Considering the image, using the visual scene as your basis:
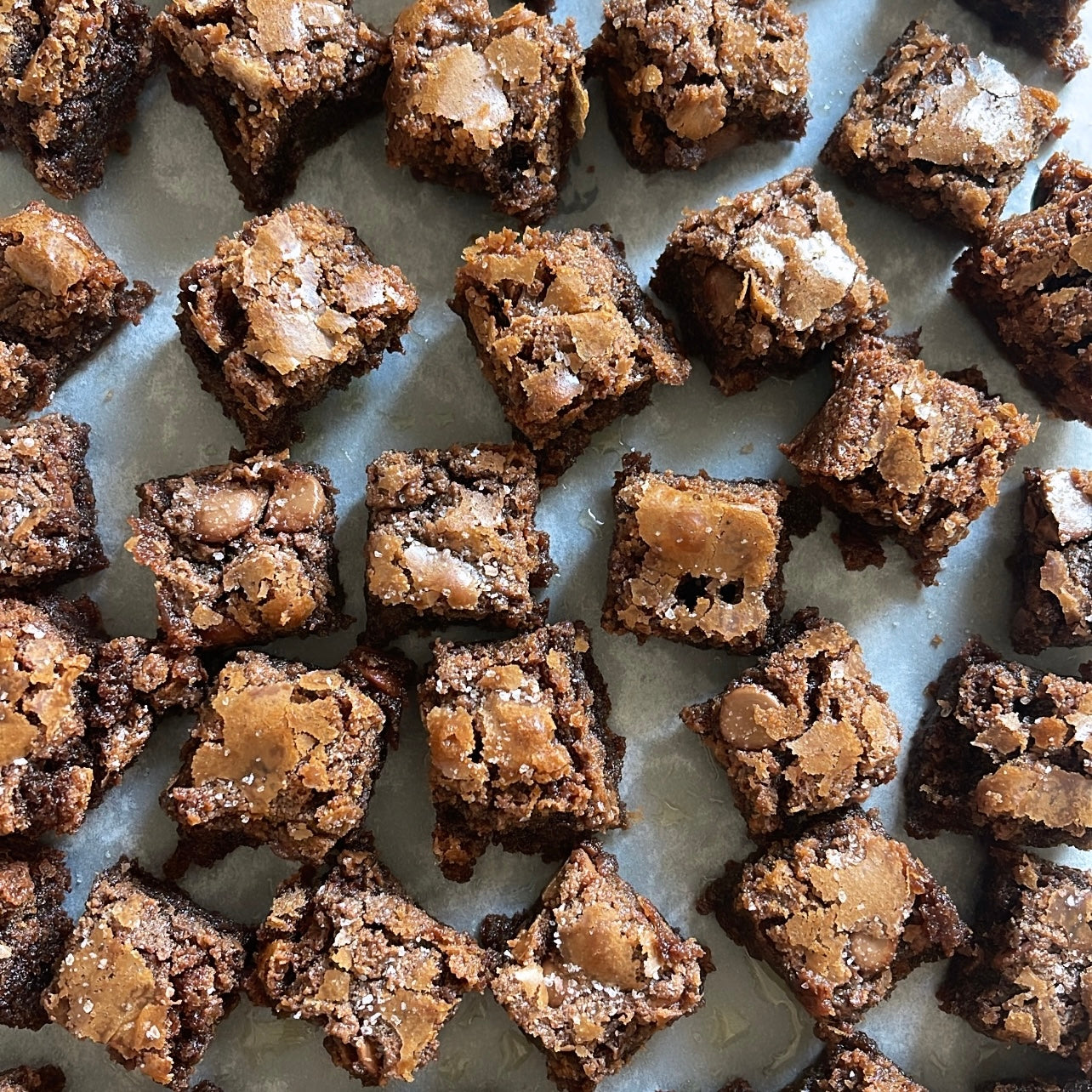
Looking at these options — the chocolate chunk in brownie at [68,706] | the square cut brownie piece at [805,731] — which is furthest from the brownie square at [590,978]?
the chocolate chunk in brownie at [68,706]

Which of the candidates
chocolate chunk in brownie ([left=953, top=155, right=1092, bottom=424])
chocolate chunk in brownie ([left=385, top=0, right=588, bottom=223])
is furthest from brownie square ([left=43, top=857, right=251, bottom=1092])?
chocolate chunk in brownie ([left=953, top=155, right=1092, bottom=424])

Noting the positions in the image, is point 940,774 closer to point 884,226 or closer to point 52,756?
point 884,226

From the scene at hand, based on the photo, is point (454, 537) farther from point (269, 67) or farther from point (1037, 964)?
point (1037, 964)

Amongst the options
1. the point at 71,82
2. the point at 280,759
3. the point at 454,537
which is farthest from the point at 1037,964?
the point at 71,82

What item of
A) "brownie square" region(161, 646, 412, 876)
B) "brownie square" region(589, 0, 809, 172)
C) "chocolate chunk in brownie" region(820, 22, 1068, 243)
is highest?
"brownie square" region(589, 0, 809, 172)

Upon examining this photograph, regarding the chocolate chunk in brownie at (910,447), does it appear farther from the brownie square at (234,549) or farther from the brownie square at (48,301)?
the brownie square at (48,301)

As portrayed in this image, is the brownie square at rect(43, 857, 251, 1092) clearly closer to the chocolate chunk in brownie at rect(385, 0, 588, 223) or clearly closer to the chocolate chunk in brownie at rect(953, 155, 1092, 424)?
the chocolate chunk in brownie at rect(385, 0, 588, 223)
